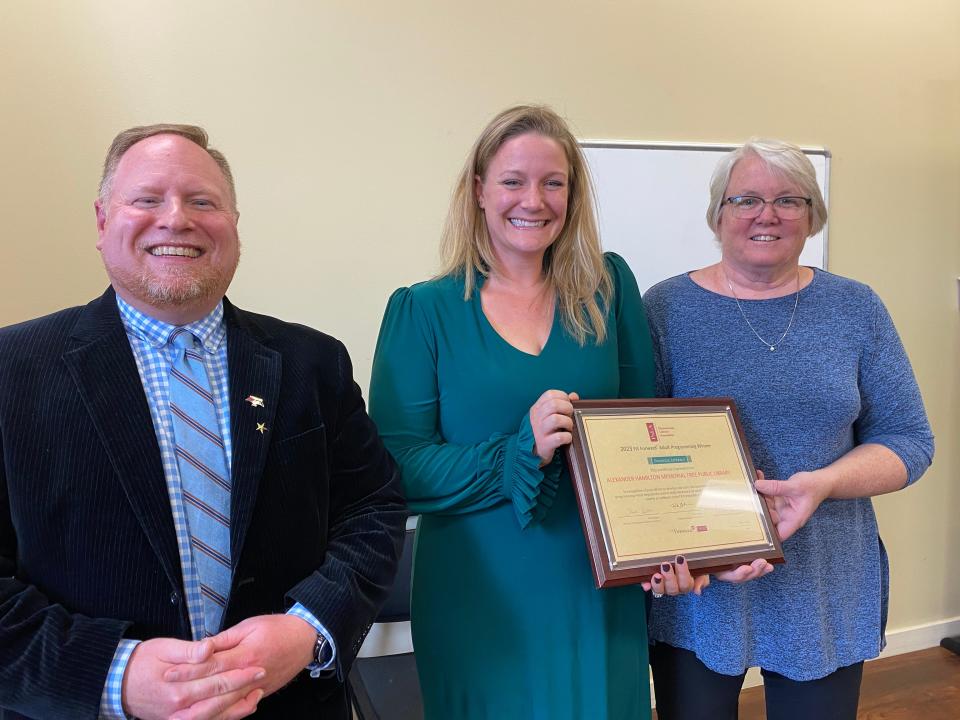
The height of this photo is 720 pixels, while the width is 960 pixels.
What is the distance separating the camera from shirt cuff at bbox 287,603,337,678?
1.12 m

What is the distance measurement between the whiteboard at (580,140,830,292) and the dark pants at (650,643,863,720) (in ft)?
5.45

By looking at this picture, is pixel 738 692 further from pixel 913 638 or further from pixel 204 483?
pixel 913 638

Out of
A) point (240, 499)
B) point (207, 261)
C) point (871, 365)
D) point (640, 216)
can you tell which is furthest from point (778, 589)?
point (640, 216)

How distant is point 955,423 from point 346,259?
3196 millimetres

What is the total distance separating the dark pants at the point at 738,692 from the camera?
1.54 meters

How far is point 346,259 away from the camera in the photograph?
98.3 inches

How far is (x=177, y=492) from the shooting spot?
1.09m

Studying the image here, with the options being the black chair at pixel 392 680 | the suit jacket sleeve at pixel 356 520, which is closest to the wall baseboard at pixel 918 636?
the black chair at pixel 392 680

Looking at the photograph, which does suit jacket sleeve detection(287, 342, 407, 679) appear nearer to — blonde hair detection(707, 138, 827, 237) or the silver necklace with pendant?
the silver necklace with pendant

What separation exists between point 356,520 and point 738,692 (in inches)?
40.2

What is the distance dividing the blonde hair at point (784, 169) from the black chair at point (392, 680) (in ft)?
4.56

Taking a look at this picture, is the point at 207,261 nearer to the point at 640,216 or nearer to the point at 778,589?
the point at 778,589

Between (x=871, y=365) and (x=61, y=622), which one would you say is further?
(x=871, y=365)

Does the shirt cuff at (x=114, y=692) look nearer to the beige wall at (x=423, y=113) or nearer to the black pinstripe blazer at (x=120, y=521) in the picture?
the black pinstripe blazer at (x=120, y=521)
